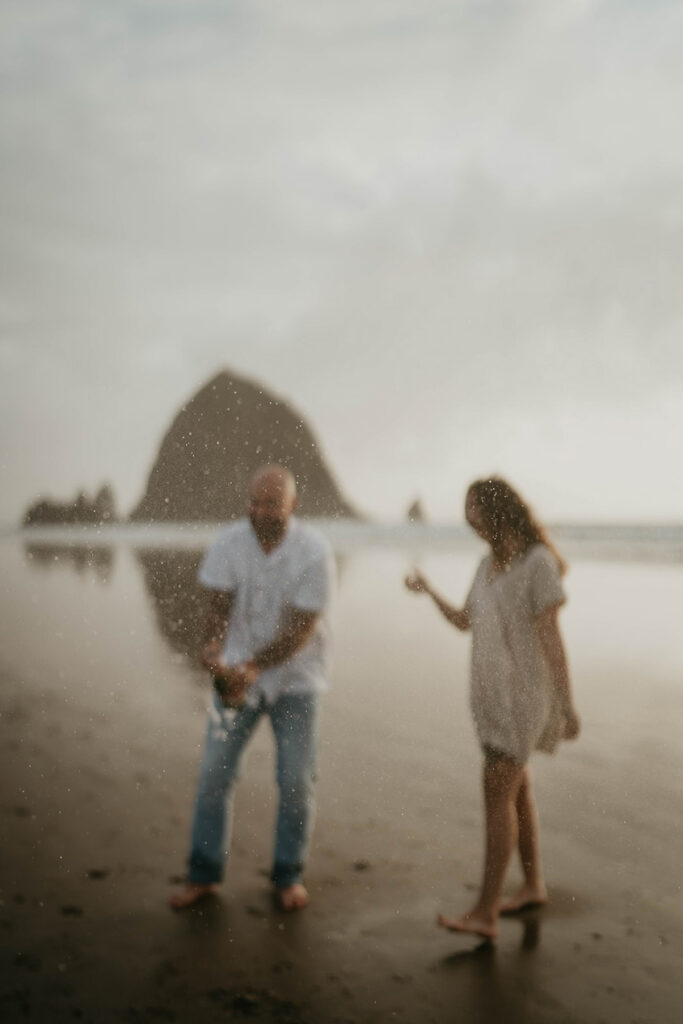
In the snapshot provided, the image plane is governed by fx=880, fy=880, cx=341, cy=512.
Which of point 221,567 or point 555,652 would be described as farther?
point 221,567

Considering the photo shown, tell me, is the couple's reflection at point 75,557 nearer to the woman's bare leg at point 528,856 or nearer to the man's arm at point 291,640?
the man's arm at point 291,640

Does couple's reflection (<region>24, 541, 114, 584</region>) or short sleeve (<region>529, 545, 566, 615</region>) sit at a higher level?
short sleeve (<region>529, 545, 566, 615</region>)

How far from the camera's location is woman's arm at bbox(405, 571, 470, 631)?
330cm

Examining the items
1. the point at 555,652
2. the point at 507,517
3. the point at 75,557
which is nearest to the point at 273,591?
the point at 507,517

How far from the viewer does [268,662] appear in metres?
3.13

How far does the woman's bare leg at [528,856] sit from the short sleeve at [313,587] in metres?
1.04

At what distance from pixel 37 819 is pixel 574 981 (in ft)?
7.82

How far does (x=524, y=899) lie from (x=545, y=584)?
50.1 inches

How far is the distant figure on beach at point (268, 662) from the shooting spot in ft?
10.2

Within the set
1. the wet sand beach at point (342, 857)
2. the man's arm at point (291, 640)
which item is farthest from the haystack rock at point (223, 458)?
the wet sand beach at point (342, 857)

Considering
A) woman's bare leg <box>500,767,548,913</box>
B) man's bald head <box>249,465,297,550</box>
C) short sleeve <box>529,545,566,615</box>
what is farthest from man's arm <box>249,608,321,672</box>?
woman's bare leg <box>500,767,548,913</box>

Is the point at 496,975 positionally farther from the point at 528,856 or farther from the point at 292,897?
the point at 292,897

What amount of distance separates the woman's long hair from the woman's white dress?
42mm

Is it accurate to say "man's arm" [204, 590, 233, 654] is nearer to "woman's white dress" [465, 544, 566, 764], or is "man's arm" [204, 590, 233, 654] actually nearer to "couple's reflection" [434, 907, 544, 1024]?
"woman's white dress" [465, 544, 566, 764]
